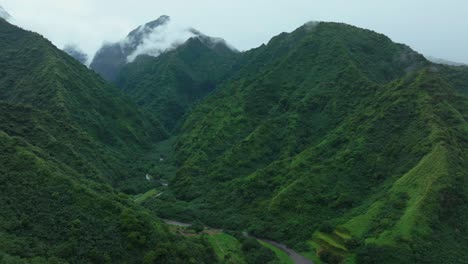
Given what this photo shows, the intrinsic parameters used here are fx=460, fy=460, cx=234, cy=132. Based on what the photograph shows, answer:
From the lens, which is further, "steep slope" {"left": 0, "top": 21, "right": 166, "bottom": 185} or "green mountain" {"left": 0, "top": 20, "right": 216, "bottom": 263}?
"steep slope" {"left": 0, "top": 21, "right": 166, "bottom": 185}

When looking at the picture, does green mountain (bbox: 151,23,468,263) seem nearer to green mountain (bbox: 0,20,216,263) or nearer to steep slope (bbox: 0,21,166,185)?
steep slope (bbox: 0,21,166,185)

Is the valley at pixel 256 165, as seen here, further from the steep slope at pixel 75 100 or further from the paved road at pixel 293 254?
the steep slope at pixel 75 100

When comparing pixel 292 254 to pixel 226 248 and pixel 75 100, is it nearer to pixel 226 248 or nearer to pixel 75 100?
pixel 226 248

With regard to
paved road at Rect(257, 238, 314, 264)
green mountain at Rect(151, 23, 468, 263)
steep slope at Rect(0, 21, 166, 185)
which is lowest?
paved road at Rect(257, 238, 314, 264)

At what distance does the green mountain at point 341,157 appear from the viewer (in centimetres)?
6406

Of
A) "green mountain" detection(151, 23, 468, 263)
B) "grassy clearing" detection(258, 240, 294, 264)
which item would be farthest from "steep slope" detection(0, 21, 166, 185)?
"grassy clearing" detection(258, 240, 294, 264)

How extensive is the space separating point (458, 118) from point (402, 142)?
37.4 ft

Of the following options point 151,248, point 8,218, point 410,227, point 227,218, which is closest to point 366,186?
Result: point 410,227

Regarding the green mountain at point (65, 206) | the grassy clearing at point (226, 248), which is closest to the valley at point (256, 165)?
the green mountain at point (65, 206)

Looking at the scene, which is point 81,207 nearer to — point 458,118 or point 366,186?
point 366,186

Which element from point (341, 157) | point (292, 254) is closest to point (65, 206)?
point (292, 254)

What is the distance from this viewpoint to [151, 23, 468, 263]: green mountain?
6406 centimetres

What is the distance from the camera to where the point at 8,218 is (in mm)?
Answer: 49719

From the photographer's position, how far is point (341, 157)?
84.6 meters
